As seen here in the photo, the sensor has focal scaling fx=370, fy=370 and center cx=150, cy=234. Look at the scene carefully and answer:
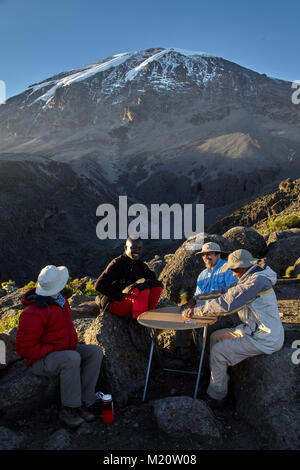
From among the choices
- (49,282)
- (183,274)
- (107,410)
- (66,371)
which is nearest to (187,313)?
(107,410)

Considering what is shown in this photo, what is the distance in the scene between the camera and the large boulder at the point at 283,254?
32.9ft

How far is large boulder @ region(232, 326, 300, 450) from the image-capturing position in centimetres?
329

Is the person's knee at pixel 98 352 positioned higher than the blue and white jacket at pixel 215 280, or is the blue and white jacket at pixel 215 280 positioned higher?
the blue and white jacket at pixel 215 280

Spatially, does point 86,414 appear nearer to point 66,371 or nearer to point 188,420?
point 66,371

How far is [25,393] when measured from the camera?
378 cm

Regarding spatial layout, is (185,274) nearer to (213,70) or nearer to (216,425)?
(216,425)

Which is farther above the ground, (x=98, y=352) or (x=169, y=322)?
(x=169, y=322)

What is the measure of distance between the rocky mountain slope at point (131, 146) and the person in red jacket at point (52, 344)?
2662 centimetres

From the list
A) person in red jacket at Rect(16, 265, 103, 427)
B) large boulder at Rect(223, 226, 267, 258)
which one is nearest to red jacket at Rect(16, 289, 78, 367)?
person in red jacket at Rect(16, 265, 103, 427)

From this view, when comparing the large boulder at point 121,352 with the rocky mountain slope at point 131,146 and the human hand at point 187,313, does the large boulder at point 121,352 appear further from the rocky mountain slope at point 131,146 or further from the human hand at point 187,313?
the rocky mountain slope at point 131,146

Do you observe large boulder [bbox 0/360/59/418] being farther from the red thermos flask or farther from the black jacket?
the black jacket

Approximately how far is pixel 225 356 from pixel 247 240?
20.9 ft

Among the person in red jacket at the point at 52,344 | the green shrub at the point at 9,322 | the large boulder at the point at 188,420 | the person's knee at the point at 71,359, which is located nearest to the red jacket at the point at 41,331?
the person in red jacket at the point at 52,344

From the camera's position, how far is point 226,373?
386 centimetres
